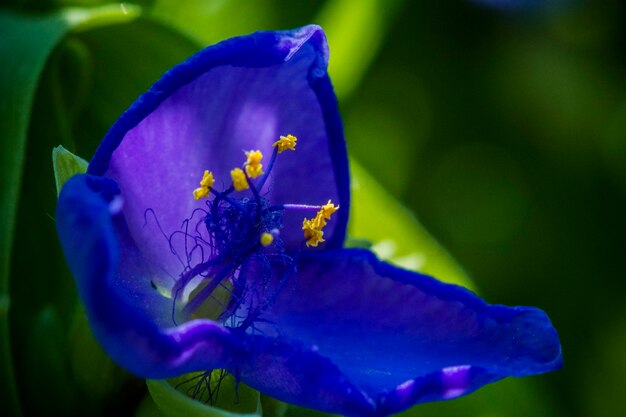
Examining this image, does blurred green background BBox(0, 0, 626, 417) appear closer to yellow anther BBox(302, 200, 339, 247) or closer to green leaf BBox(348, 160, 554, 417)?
green leaf BBox(348, 160, 554, 417)

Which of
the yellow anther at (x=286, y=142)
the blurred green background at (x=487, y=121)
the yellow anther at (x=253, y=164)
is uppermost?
the yellow anther at (x=286, y=142)

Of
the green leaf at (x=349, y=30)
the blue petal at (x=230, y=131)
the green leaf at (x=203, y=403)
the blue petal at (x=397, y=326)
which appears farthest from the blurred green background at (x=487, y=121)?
the green leaf at (x=203, y=403)

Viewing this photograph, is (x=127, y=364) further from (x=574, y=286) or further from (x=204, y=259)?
(x=574, y=286)

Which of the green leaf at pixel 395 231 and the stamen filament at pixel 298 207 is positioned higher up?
the stamen filament at pixel 298 207

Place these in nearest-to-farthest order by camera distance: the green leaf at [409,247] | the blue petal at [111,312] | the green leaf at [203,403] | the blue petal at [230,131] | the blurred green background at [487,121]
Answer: the blue petal at [111,312] → the green leaf at [203,403] → the blue petal at [230,131] → the blurred green background at [487,121] → the green leaf at [409,247]

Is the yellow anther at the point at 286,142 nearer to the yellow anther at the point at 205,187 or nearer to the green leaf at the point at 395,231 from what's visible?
the yellow anther at the point at 205,187

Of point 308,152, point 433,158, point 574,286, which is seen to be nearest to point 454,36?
point 433,158
